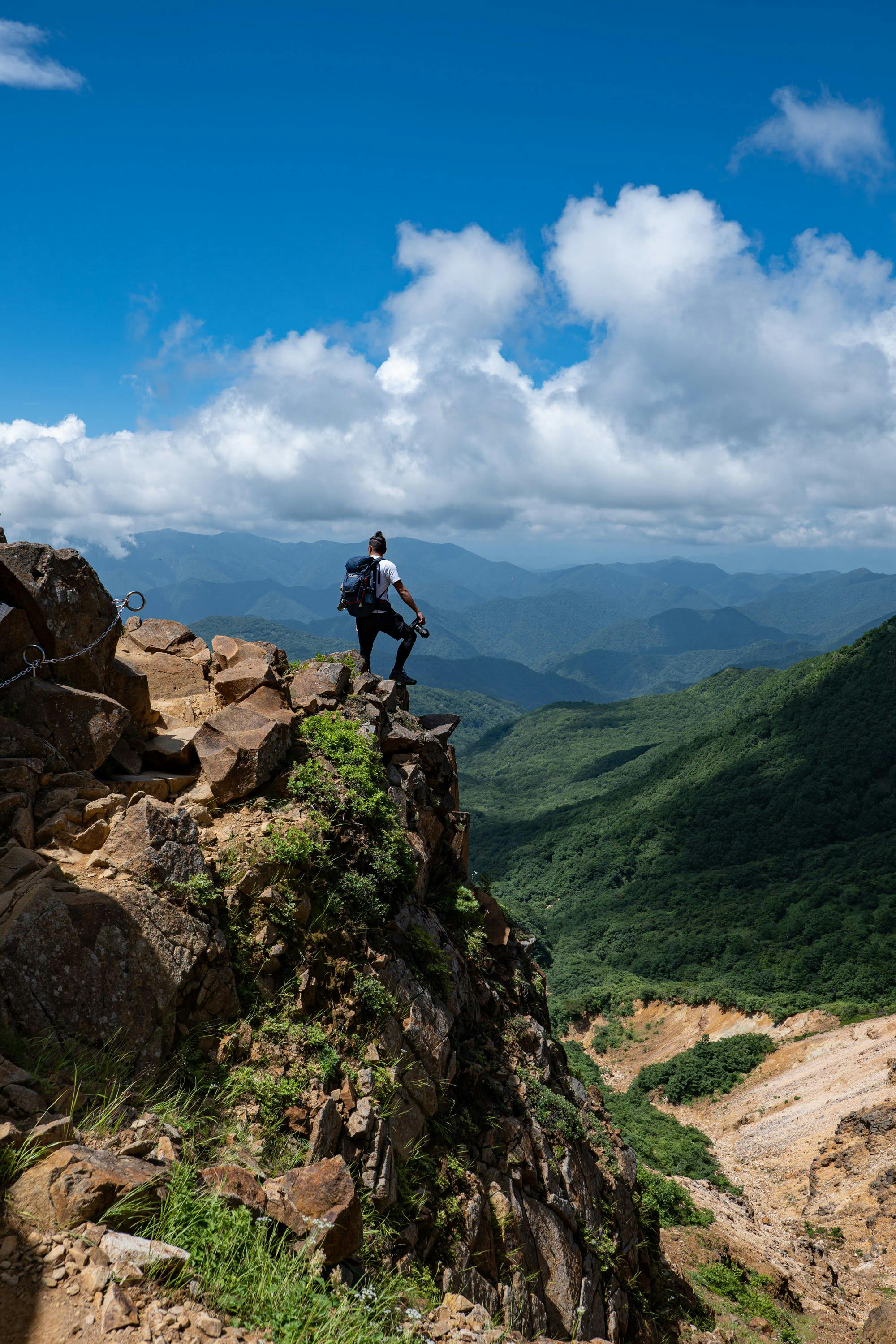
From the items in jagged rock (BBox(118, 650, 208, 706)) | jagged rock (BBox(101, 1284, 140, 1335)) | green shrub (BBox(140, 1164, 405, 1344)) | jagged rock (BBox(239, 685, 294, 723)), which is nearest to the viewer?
jagged rock (BBox(101, 1284, 140, 1335))

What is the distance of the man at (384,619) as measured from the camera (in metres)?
10.9

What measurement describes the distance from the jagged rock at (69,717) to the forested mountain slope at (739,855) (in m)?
38.2

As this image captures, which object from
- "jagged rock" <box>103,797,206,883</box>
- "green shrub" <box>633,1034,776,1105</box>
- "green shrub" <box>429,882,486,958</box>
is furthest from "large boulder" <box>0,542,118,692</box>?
"green shrub" <box>633,1034,776,1105</box>

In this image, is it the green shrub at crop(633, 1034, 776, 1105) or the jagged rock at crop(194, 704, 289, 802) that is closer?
the jagged rock at crop(194, 704, 289, 802)

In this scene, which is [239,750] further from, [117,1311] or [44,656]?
[117,1311]

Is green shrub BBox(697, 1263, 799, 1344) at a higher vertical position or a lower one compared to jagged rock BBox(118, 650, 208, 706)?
lower

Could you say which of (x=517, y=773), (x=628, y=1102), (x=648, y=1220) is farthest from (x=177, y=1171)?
(x=517, y=773)

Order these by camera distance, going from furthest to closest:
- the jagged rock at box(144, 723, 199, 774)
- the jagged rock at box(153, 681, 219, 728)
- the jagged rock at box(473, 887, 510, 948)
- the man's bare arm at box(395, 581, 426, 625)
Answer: the jagged rock at box(473, 887, 510, 948) → the man's bare arm at box(395, 581, 426, 625) → the jagged rock at box(153, 681, 219, 728) → the jagged rock at box(144, 723, 199, 774)

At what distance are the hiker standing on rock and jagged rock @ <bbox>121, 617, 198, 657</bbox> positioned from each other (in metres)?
2.59

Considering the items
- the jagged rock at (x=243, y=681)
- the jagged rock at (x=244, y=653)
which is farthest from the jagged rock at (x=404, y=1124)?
the jagged rock at (x=244, y=653)

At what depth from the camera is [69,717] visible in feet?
22.3

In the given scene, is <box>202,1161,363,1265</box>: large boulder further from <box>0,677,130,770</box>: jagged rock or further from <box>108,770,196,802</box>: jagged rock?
<box>0,677,130,770</box>: jagged rock

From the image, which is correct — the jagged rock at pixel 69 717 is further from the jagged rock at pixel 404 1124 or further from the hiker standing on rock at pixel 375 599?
the jagged rock at pixel 404 1124

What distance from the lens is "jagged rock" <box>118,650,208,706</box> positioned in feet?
32.7
